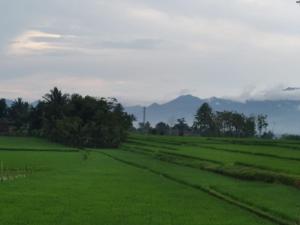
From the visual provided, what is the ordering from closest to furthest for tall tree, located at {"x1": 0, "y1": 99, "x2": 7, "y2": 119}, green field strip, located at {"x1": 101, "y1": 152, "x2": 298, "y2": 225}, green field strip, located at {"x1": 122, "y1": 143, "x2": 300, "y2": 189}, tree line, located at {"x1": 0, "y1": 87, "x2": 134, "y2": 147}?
green field strip, located at {"x1": 101, "y1": 152, "x2": 298, "y2": 225}, green field strip, located at {"x1": 122, "y1": 143, "x2": 300, "y2": 189}, tree line, located at {"x1": 0, "y1": 87, "x2": 134, "y2": 147}, tall tree, located at {"x1": 0, "y1": 99, "x2": 7, "y2": 119}

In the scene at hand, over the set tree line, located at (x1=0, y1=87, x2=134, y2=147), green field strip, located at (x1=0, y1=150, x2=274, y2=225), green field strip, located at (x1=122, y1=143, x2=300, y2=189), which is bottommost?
green field strip, located at (x1=0, y1=150, x2=274, y2=225)

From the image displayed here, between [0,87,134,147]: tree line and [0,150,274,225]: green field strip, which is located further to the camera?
[0,87,134,147]: tree line

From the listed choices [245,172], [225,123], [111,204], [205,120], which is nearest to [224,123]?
[225,123]

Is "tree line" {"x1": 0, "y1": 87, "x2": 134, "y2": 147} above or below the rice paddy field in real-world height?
above

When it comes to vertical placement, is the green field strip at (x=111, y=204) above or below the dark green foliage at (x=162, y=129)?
below

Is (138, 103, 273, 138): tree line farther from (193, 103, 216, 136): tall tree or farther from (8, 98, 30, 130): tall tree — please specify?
(8, 98, 30, 130): tall tree

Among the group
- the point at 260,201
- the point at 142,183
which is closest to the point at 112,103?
the point at 142,183

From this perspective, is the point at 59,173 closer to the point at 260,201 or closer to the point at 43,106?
the point at 260,201

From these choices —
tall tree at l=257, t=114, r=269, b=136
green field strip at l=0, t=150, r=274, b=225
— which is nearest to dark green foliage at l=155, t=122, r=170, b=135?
tall tree at l=257, t=114, r=269, b=136

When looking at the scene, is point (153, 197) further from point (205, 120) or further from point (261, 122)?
point (261, 122)

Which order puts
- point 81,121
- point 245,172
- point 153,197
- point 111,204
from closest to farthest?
point 111,204, point 153,197, point 245,172, point 81,121

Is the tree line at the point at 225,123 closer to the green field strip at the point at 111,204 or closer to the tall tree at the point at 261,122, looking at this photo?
the tall tree at the point at 261,122

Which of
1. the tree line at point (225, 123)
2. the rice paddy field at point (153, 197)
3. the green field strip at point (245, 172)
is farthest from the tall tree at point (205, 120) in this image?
the rice paddy field at point (153, 197)

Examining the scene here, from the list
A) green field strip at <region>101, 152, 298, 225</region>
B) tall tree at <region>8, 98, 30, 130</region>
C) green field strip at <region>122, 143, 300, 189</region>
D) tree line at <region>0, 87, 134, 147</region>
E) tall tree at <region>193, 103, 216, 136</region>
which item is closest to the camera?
green field strip at <region>101, 152, 298, 225</region>
